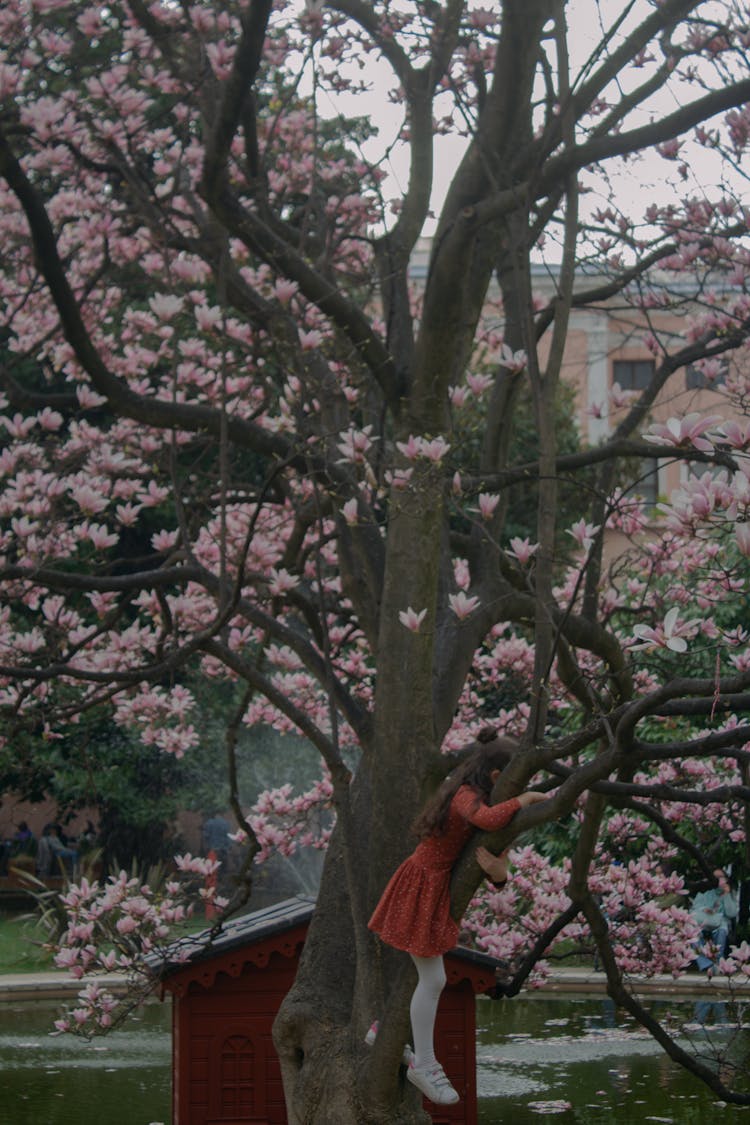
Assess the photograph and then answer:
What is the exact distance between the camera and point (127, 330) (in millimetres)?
10539

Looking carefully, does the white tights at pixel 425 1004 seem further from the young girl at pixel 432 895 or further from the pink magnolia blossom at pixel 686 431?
the pink magnolia blossom at pixel 686 431

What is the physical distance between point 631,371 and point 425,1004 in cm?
2391

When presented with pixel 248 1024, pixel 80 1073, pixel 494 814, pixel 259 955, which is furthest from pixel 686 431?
pixel 80 1073

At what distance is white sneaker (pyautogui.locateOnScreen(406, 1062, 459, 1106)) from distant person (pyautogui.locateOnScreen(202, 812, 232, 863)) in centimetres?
1593

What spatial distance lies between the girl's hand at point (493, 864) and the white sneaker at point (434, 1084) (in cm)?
94

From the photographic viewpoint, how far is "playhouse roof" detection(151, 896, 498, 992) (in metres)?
7.34

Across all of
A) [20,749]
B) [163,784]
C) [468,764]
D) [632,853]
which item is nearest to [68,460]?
[20,749]

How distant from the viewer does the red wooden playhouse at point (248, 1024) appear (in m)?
7.40

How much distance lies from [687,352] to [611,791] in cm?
346

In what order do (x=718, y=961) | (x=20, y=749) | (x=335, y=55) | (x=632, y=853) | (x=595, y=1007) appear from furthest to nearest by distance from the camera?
1. (x=632, y=853)
2. (x=595, y=1007)
3. (x=718, y=961)
4. (x=335, y=55)
5. (x=20, y=749)

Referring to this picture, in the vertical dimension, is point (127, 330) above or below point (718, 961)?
above

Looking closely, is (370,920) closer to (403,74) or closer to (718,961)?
(718,961)

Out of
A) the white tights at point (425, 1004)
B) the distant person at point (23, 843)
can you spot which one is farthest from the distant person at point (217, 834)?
the white tights at point (425, 1004)

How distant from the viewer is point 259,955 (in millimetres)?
7480
